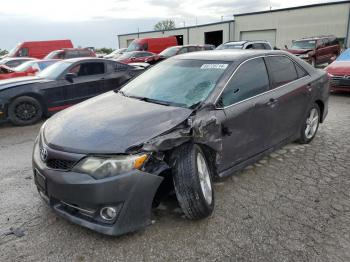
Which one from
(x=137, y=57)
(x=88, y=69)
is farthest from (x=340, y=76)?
(x=137, y=57)

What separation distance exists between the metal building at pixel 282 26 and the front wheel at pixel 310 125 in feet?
75.3

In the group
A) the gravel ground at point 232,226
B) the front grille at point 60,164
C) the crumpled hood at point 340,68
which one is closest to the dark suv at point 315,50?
the crumpled hood at point 340,68

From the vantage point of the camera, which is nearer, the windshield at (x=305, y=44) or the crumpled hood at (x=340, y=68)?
the crumpled hood at (x=340, y=68)

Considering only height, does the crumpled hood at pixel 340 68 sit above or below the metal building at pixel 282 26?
below

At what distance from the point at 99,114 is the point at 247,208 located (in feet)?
5.82

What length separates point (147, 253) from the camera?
253cm

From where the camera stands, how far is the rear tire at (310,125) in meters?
4.79

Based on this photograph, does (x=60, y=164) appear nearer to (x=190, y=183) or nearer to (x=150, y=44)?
(x=190, y=183)

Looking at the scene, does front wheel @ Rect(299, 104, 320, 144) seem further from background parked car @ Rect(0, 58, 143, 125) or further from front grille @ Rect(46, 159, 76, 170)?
background parked car @ Rect(0, 58, 143, 125)

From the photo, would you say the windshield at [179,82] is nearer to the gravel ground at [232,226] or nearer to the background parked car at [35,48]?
the gravel ground at [232,226]

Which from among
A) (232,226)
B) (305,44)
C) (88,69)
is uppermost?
(305,44)

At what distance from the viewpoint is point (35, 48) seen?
739 inches

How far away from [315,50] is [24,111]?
1478cm

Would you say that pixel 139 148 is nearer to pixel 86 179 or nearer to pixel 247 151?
pixel 86 179
